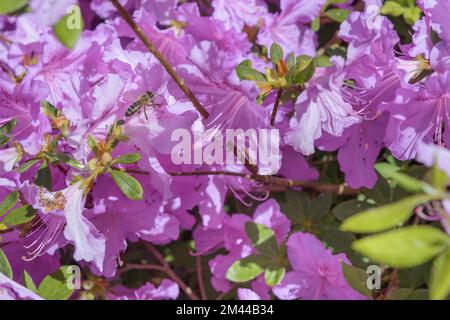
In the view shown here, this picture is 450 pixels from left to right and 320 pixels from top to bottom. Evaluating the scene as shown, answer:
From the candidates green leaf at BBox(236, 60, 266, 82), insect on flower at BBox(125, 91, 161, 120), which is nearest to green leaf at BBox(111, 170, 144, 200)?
insect on flower at BBox(125, 91, 161, 120)

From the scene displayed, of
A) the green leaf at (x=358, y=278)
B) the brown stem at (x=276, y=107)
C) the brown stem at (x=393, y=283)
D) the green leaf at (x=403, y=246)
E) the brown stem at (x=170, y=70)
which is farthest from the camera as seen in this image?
the brown stem at (x=393, y=283)

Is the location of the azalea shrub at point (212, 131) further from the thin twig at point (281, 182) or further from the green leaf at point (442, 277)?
the green leaf at point (442, 277)

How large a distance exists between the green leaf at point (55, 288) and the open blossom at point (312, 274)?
18.4 inches

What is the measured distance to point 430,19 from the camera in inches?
47.4

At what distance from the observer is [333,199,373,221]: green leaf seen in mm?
1564

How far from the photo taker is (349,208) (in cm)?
158

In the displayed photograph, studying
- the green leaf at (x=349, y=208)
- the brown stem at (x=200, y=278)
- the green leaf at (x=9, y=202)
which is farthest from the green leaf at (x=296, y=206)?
the green leaf at (x=9, y=202)

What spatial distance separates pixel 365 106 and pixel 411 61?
0.41 ft

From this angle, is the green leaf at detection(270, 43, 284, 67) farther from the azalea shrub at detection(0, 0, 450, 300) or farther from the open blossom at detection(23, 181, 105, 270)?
the open blossom at detection(23, 181, 105, 270)

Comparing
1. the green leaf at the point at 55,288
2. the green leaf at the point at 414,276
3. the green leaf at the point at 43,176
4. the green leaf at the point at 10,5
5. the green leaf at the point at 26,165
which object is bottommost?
the green leaf at the point at 414,276

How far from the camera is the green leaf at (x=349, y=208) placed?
1.56m
